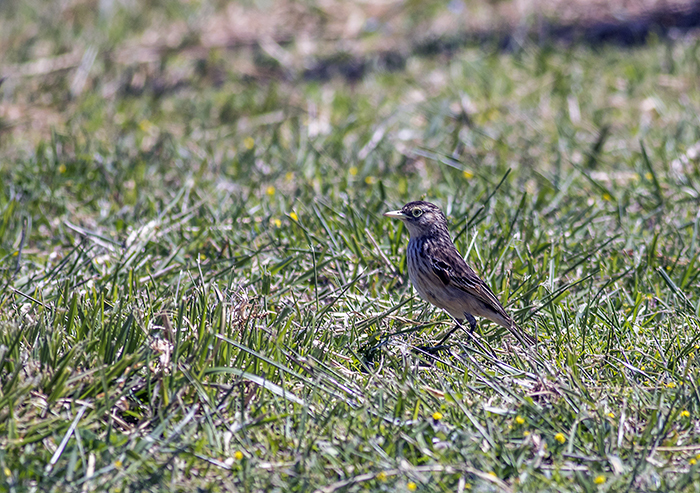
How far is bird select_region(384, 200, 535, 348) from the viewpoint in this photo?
4.20 metres

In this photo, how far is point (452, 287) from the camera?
4.30m

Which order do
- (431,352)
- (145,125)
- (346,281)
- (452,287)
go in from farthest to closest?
(145,125) → (346,281) → (452,287) → (431,352)

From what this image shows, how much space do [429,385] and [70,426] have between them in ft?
5.34

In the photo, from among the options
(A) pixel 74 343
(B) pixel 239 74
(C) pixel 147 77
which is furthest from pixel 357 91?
(A) pixel 74 343

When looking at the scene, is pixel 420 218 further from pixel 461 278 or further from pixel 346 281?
pixel 346 281

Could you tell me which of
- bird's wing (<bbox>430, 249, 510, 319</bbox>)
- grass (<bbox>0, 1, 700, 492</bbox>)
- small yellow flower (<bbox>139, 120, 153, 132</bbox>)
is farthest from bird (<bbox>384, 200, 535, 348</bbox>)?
small yellow flower (<bbox>139, 120, 153, 132</bbox>)

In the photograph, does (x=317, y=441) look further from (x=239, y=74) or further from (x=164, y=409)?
(x=239, y=74)

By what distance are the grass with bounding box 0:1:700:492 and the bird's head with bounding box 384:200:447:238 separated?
382mm

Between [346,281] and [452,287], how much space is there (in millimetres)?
791

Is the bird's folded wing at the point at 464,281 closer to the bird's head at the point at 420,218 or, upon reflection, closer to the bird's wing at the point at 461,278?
the bird's wing at the point at 461,278

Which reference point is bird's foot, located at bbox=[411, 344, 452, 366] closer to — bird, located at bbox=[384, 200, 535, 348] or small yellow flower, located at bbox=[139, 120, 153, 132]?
bird, located at bbox=[384, 200, 535, 348]

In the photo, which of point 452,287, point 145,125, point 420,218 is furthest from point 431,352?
point 145,125

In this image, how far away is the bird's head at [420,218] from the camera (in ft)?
15.2

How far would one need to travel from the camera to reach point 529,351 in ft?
12.9
